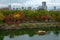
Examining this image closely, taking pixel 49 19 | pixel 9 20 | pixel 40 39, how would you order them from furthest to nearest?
pixel 49 19 → pixel 9 20 → pixel 40 39

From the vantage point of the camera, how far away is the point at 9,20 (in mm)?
40938

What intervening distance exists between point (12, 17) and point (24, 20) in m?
2.80

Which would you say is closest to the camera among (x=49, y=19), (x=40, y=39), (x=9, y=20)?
(x=40, y=39)

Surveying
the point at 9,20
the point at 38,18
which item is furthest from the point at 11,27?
the point at 38,18

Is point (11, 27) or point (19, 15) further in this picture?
point (19, 15)

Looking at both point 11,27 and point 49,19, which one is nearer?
point 11,27

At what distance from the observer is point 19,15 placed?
4272cm

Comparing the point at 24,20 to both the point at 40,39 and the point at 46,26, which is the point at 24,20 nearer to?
the point at 46,26

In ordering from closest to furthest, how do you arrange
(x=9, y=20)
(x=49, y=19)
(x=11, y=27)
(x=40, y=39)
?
(x=40, y=39) → (x=11, y=27) → (x=9, y=20) → (x=49, y=19)

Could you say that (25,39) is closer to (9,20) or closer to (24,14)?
(9,20)

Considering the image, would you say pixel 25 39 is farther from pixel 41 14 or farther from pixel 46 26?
pixel 41 14

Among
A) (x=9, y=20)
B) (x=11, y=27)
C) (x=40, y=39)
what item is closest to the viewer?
(x=40, y=39)

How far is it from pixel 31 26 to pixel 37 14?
873 centimetres

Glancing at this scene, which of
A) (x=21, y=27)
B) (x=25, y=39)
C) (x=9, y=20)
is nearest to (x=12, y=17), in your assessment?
(x=9, y=20)
